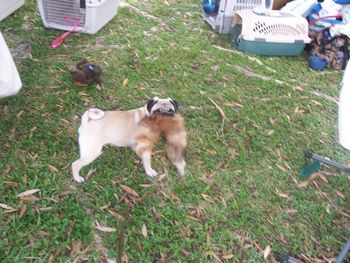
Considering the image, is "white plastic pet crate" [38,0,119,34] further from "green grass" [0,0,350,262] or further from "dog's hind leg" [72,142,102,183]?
"dog's hind leg" [72,142,102,183]

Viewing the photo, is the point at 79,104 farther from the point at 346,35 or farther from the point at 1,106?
the point at 346,35

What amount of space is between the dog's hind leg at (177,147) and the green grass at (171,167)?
12 cm

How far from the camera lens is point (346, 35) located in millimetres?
3449

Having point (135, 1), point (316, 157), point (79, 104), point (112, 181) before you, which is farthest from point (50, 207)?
point (135, 1)

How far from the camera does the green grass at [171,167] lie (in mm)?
1854

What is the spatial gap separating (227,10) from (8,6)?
7.07 ft

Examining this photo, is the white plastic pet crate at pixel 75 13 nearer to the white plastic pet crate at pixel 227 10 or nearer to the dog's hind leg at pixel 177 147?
the white plastic pet crate at pixel 227 10

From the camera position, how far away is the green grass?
1854 mm

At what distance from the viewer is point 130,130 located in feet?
6.66

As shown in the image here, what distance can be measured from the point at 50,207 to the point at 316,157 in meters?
1.66

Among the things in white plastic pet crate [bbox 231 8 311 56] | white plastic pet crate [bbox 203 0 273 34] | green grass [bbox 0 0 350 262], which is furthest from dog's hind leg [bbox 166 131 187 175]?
white plastic pet crate [bbox 203 0 273 34]

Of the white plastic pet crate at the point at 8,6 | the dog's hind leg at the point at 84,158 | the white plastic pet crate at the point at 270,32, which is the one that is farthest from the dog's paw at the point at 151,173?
the white plastic pet crate at the point at 8,6

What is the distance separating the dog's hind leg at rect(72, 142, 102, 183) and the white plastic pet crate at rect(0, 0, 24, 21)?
2.16 meters

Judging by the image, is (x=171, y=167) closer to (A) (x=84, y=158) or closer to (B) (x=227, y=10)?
(A) (x=84, y=158)
